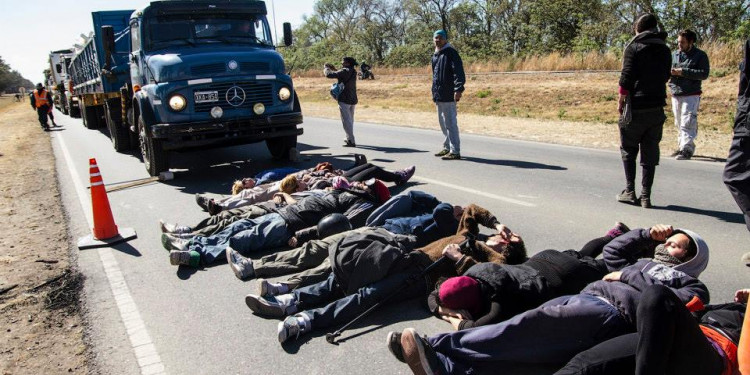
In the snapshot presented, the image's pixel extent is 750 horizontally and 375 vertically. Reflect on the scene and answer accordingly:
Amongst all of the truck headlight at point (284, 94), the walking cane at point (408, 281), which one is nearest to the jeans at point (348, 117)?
the truck headlight at point (284, 94)

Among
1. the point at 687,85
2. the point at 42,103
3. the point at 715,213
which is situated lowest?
the point at 715,213

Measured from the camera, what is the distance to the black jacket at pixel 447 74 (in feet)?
31.9

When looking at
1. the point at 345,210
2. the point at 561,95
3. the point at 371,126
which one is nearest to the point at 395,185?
the point at 345,210

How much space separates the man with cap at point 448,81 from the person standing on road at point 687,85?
3479 millimetres

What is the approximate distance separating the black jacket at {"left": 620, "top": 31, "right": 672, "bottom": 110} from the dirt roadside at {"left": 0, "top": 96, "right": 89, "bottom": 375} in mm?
5997

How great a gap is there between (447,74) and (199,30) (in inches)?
172

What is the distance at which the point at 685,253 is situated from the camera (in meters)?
3.63

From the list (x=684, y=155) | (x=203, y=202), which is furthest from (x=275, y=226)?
(x=684, y=155)

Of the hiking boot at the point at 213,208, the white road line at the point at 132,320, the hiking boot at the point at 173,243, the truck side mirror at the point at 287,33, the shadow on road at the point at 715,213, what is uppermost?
the truck side mirror at the point at 287,33

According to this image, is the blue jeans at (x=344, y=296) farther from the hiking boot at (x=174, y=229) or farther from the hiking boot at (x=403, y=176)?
the hiking boot at (x=403, y=176)

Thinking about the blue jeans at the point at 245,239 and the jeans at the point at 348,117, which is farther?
the jeans at the point at 348,117

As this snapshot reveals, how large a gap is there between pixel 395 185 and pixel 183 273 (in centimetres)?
381

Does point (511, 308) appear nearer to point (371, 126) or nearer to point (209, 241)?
point (209, 241)

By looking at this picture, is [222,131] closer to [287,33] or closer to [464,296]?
[287,33]
